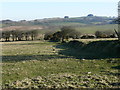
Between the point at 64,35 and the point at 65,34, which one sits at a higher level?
the point at 65,34

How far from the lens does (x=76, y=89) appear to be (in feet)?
49.1

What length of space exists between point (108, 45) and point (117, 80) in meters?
24.4

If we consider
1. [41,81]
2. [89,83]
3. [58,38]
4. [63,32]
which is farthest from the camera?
[58,38]

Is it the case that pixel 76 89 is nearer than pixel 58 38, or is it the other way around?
pixel 76 89

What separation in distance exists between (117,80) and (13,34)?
112755 millimetres

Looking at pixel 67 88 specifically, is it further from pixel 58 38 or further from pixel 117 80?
pixel 58 38

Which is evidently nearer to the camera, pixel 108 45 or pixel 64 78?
pixel 64 78

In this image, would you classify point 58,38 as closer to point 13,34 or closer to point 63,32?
point 63,32

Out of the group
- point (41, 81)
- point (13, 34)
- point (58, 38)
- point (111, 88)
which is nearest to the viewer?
point (111, 88)

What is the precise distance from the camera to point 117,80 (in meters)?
17.3

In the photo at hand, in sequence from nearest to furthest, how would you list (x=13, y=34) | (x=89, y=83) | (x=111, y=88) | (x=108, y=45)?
1. (x=111, y=88)
2. (x=89, y=83)
3. (x=108, y=45)
4. (x=13, y=34)

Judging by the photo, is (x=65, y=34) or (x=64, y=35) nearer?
(x=65, y=34)

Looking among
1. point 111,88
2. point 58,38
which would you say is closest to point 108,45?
point 111,88

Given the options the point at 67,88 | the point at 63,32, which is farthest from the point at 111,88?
the point at 63,32
